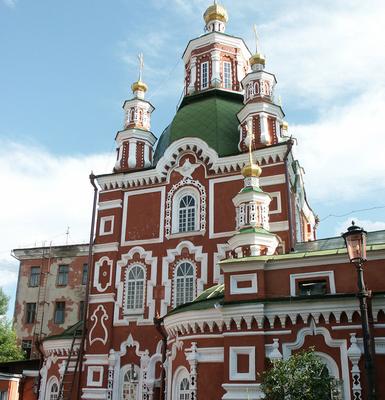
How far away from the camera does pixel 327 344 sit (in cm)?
1302

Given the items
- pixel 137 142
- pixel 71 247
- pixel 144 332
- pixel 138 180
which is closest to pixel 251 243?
pixel 144 332

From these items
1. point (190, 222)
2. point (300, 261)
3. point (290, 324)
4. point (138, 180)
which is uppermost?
point (138, 180)

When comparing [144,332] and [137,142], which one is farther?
[137,142]

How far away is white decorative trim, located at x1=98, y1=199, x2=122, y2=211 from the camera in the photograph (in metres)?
23.1

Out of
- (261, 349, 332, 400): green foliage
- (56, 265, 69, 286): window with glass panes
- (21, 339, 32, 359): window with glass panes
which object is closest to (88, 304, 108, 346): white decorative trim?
(56, 265, 69, 286): window with glass panes

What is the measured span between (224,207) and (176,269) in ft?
10.3

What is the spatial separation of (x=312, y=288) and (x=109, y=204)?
11.8 metres

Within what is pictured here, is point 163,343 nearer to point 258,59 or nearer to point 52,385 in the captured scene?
point 52,385

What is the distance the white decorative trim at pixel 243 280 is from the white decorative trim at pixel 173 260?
18.5 feet

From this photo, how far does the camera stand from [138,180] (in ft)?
75.8

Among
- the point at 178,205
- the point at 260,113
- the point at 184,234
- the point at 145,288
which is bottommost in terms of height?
the point at 145,288

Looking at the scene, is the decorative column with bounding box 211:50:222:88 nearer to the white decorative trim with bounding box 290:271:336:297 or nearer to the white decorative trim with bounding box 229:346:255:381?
the white decorative trim with bounding box 290:271:336:297

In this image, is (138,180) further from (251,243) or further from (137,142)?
(251,243)

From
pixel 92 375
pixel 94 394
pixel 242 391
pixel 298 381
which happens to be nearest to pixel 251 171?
pixel 242 391
